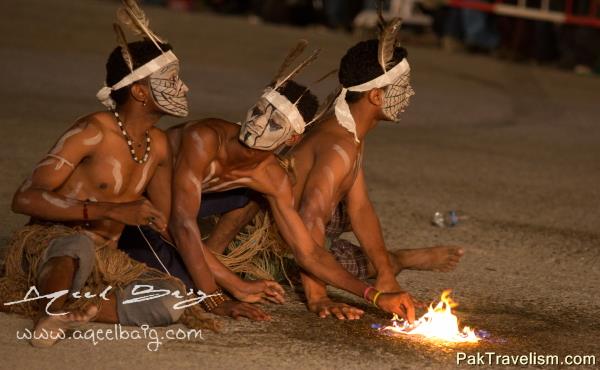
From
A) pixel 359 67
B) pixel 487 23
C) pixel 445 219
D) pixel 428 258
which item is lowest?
pixel 487 23

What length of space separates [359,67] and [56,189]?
139 centimetres

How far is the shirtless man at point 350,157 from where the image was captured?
5066 mm

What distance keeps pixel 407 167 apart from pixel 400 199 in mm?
926

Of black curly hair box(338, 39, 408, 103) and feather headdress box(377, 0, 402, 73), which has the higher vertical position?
feather headdress box(377, 0, 402, 73)

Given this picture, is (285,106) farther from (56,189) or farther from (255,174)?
(56,189)

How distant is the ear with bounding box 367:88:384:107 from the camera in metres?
5.21

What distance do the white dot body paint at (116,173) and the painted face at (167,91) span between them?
273mm

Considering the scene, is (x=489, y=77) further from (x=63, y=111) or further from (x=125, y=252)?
(x=125, y=252)

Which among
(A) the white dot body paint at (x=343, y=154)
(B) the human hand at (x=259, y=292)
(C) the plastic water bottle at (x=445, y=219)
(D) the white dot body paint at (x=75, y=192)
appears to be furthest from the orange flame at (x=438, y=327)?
(C) the plastic water bottle at (x=445, y=219)

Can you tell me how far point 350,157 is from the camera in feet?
16.8

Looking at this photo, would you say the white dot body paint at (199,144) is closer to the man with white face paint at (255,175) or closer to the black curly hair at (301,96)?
the man with white face paint at (255,175)

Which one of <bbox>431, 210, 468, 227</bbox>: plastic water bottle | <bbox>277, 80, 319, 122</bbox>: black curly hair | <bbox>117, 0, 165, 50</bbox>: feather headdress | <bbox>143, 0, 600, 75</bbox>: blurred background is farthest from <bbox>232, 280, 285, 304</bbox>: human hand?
<bbox>143, 0, 600, 75</bbox>: blurred background

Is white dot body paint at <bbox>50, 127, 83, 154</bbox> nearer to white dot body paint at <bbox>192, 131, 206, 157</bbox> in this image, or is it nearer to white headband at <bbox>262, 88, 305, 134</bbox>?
white dot body paint at <bbox>192, 131, 206, 157</bbox>

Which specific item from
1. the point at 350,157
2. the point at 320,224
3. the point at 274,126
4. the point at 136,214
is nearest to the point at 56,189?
the point at 136,214
